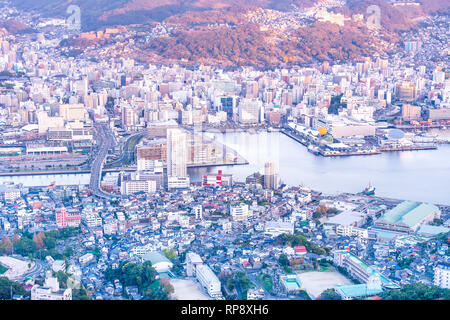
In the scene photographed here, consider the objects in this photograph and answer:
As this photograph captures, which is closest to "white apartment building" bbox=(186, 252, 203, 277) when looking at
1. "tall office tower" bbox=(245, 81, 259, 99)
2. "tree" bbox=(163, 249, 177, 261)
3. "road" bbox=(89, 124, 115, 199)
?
"tree" bbox=(163, 249, 177, 261)

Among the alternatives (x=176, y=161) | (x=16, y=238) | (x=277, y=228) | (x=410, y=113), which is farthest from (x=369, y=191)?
(x=410, y=113)

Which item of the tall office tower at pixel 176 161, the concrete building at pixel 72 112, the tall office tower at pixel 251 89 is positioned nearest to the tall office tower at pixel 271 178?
the tall office tower at pixel 176 161

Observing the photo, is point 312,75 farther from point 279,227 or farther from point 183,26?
point 279,227

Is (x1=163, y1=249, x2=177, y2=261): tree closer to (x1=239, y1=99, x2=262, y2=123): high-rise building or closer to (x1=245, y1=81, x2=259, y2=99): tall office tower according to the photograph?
(x1=239, y1=99, x2=262, y2=123): high-rise building

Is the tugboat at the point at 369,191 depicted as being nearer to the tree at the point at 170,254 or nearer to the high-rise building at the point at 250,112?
the tree at the point at 170,254

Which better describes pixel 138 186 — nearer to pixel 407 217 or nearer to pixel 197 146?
pixel 197 146

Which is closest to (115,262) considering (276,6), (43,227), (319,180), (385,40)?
(43,227)
